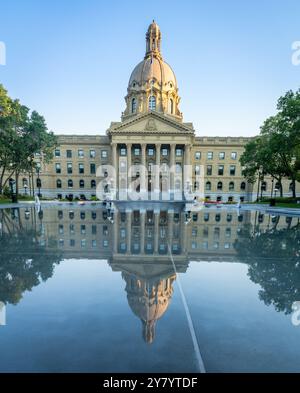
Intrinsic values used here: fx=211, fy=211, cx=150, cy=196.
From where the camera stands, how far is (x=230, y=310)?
4.10 m

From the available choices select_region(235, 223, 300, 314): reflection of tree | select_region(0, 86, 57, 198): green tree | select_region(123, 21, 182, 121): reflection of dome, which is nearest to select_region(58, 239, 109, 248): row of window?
select_region(235, 223, 300, 314): reflection of tree

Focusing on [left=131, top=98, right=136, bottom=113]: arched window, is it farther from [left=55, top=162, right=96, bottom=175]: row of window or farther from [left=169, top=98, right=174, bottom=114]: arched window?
[left=55, top=162, right=96, bottom=175]: row of window

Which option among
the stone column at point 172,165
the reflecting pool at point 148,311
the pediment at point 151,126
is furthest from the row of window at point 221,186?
the reflecting pool at point 148,311

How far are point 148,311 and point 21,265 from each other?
4.33 metres

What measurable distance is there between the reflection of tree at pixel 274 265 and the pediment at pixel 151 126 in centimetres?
4188

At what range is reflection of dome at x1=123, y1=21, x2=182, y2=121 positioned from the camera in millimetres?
60031

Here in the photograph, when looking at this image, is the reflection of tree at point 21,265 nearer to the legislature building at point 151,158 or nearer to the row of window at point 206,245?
the row of window at point 206,245

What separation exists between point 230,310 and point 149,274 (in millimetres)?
2246

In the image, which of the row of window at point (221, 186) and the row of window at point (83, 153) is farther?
the row of window at point (83, 153)

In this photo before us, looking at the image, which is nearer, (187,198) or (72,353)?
(72,353)

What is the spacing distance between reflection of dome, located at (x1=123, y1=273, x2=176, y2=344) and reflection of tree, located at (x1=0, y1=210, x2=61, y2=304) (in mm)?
2329

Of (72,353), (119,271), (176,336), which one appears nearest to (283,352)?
(176,336)

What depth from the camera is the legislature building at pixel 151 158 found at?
49375 mm
